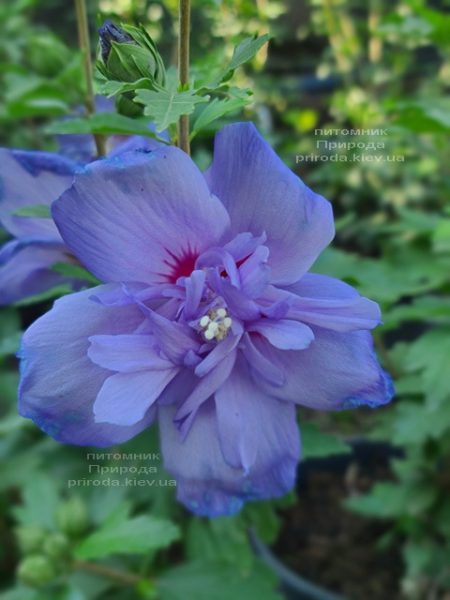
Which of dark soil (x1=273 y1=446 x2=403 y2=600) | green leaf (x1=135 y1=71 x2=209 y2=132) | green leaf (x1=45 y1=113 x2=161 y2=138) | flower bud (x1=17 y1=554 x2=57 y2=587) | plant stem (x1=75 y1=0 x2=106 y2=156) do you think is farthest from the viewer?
dark soil (x1=273 y1=446 x2=403 y2=600)

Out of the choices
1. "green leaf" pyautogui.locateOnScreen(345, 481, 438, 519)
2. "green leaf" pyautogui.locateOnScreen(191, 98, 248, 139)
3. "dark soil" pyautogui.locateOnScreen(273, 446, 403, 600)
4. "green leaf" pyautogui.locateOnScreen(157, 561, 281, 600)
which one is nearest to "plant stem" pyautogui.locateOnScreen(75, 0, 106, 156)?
"green leaf" pyautogui.locateOnScreen(191, 98, 248, 139)

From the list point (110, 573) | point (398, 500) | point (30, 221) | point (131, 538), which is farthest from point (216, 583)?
point (30, 221)

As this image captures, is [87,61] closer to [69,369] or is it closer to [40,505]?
[69,369]

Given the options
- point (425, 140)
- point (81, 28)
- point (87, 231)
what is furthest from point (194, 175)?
point (425, 140)

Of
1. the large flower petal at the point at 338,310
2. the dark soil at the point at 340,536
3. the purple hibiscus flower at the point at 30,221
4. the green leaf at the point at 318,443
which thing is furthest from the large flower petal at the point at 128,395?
the dark soil at the point at 340,536

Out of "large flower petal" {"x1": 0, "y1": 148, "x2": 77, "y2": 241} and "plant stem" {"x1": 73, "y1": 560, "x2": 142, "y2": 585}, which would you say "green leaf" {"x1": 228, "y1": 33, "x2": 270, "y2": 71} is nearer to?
"large flower petal" {"x1": 0, "y1": 148, "x2": 77, "y2": 241}

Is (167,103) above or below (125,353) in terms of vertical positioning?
above
